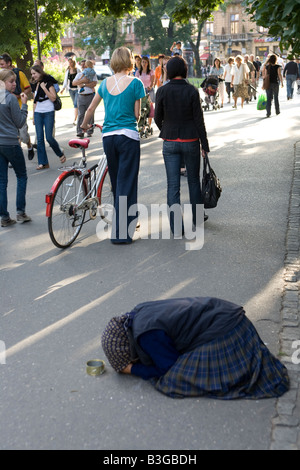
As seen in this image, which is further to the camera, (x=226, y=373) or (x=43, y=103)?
(x=43, y=103)

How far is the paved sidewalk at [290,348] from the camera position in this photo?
340 cm

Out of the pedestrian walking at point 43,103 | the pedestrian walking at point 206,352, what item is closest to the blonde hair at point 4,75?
the pedestrian walking at point 43,103

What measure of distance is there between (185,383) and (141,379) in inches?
14.6

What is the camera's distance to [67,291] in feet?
18.9

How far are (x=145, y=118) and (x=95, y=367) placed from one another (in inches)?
473

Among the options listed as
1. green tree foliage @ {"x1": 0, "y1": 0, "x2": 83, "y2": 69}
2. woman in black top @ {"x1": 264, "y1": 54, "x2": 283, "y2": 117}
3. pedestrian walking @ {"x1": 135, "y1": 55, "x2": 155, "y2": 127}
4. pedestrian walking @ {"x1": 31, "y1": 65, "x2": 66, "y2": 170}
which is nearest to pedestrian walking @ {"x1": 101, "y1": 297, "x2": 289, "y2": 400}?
pedestrian walking @ {"x1": 31, "y1": 65, "x2": 66, "y2": 170}

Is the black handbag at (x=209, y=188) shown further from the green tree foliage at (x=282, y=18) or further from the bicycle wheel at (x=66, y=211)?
the green tree foliage at (x=282, y=18)

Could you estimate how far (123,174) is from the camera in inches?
284

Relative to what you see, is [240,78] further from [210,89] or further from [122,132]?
[122,132]

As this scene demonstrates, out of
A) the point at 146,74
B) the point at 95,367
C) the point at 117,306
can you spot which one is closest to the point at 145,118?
the point at 146,74

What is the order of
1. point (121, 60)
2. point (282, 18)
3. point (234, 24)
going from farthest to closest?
point (234, 24), point (121, 60), point (282, 18)

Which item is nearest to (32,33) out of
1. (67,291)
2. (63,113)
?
(63,113)

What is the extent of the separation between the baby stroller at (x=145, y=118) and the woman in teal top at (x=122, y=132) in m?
8.09
